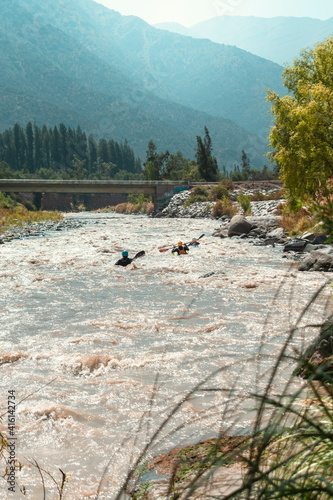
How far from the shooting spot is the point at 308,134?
1955 centimetres

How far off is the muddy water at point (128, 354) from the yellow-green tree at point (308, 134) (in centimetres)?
775

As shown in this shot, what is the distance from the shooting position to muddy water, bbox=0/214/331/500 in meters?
3.70

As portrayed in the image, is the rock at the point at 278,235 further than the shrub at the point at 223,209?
No

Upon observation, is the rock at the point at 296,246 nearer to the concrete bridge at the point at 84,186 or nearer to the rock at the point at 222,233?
the rock at the point at 222,233

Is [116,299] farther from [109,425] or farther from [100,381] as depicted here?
[109,425]

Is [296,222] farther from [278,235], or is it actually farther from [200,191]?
[200,191]

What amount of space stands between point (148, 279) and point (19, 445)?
895 cm

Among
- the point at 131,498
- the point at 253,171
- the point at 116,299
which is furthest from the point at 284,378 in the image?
the point at 253,171

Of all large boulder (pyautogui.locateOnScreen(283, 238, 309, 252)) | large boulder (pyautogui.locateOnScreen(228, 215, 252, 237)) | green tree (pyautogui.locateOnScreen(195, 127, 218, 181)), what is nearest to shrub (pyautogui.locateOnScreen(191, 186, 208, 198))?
green tree (pyautogui.locateOnScreen(195, 127, 218, 181))

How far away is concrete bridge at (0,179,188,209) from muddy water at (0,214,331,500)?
40.0 m

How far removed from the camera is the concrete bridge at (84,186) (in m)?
51.5

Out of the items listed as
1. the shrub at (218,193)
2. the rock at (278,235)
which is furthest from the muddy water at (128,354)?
the shrub at (218,193)

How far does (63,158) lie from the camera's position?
14350 centimetres

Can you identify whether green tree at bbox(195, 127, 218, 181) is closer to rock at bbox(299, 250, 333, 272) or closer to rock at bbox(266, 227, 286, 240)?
rock at bbox(266, 227, 286, 240)
